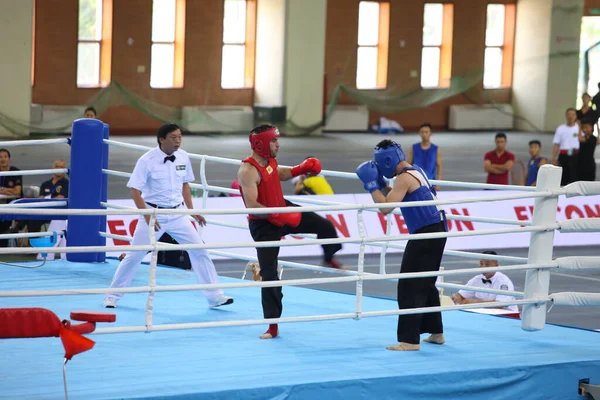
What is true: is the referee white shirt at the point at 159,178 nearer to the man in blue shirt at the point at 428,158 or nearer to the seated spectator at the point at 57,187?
the seated spectator at the point at 57,187

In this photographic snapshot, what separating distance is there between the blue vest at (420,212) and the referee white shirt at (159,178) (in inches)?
79.0

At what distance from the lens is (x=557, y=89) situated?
30672 millimetres

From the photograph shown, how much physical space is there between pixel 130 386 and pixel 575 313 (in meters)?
6.47

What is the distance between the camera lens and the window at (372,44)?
29406 millimetres

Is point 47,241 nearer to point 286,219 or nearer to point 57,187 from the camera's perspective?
point 57,187

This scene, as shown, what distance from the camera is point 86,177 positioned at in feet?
30.0

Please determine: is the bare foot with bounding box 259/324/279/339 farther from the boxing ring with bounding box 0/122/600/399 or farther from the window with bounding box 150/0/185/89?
→ the window with bounding box 150/0/185/89

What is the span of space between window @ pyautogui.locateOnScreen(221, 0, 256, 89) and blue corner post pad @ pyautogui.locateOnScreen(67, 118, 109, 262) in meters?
18.7

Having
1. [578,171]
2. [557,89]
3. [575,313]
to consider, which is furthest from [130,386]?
[557,89]

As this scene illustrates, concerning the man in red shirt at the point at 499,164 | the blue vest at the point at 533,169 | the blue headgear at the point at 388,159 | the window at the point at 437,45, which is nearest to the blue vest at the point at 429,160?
the man in red shirt at the point at 499,164

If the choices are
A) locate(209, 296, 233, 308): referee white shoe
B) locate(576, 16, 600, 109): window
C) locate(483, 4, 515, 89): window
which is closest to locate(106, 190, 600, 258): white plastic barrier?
locate(209, 296, 233, 308): referee white shoe

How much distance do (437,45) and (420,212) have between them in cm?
2491

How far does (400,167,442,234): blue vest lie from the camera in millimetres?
6586

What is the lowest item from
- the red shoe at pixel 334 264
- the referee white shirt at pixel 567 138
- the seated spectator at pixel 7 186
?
the red shoe at pixel 334 264
